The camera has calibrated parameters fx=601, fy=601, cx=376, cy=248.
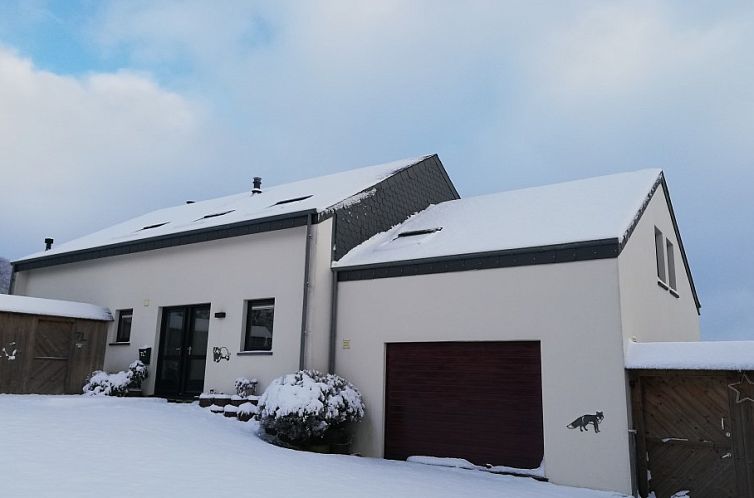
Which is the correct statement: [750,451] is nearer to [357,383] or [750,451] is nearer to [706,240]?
[357,383]

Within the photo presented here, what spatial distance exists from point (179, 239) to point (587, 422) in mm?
9911

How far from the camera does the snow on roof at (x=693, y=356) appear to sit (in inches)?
322

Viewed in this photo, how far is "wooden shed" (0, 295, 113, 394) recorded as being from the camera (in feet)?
43.9

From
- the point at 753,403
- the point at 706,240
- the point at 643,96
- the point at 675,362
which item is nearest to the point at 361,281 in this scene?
the point at 675,362

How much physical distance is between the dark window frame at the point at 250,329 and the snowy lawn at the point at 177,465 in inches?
68.0

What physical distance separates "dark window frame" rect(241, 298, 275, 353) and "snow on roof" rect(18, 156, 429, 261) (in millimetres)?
1818

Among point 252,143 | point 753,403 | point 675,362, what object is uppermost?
point 252,143

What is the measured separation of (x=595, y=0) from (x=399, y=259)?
330 inches

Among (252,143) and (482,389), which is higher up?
(252,143)

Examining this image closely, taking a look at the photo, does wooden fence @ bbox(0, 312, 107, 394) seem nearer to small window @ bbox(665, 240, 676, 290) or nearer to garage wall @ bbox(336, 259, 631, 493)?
garage wall @ bbox(336, 259, 631, 493)

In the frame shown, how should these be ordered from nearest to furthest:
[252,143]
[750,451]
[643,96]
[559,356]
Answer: [750,451]
[559,356]
[643,96]
[252,143]

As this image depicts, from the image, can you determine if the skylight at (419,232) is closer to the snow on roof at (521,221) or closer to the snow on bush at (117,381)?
the snow on roof at (521,221)

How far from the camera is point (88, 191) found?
42750 mm

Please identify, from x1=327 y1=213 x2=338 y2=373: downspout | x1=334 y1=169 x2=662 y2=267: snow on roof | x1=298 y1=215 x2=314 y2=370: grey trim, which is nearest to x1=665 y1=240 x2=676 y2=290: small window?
x1=334 y1=169 x2=662 y2=267: snow on roof
